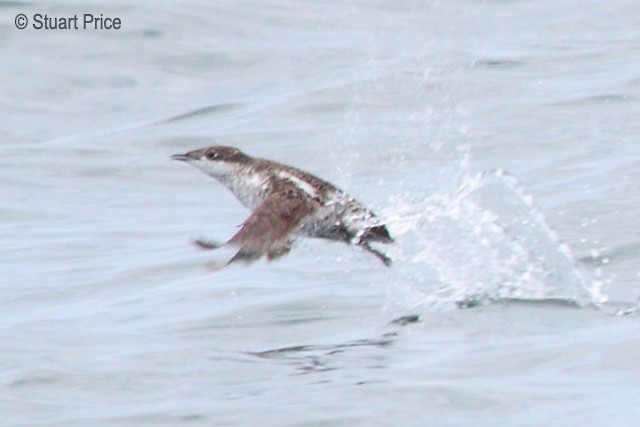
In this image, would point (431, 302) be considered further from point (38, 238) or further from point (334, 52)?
point (334, 52)

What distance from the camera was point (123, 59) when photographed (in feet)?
71.6

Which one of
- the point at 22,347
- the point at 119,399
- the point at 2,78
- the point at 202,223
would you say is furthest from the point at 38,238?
the point at 2,78

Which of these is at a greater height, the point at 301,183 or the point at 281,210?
the point at 301,183

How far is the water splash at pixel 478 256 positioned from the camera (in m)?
10.9

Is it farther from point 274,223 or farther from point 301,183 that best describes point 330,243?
point 274,223

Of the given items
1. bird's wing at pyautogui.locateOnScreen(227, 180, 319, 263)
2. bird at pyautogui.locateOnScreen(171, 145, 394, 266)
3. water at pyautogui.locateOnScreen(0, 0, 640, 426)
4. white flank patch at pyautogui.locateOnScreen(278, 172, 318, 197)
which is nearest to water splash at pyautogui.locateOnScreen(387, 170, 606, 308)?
water at pyautogui.locateOnScreen(0, 0, 640, 426)

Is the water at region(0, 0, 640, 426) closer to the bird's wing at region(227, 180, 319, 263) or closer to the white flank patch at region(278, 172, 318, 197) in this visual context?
the bird's wing at region(227, 180, 319, 263)

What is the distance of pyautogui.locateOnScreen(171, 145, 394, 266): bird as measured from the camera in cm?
916

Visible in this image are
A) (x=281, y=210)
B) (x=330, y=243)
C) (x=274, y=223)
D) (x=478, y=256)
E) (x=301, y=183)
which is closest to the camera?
(x=274, y=223)

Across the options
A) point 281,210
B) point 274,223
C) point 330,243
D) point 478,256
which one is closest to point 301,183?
point 281,210

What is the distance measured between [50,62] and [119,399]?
43.2 feet

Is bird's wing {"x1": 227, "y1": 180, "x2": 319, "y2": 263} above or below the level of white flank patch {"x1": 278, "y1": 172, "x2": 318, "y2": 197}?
below

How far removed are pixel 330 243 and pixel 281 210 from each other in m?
4.01

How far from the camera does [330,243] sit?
44.1 feet
